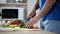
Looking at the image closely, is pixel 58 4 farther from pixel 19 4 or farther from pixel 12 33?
pixel 19 4

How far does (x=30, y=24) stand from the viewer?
0.60m

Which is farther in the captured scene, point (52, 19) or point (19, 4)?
point (19, 4)

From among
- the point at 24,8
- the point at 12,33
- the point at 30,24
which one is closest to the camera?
the point at 12,33

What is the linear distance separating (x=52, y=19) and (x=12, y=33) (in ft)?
0.68

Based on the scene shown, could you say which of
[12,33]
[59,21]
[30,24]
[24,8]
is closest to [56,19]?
[59,21]

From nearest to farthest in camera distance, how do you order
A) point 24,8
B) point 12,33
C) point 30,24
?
point 12,33, point 30,24, point 24,8

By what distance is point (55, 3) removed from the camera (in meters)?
0.61

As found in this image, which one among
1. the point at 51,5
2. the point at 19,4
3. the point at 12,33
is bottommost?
the point at 12,33

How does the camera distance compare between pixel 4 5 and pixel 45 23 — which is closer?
pixel 45 23

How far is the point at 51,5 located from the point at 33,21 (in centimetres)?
10

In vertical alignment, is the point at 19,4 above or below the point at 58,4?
above

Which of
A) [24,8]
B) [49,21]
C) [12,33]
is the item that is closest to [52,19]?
[49,21]

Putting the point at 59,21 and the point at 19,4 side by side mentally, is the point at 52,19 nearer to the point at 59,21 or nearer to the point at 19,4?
the point at 59,21

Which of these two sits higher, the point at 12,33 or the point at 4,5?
the point at 4,5
